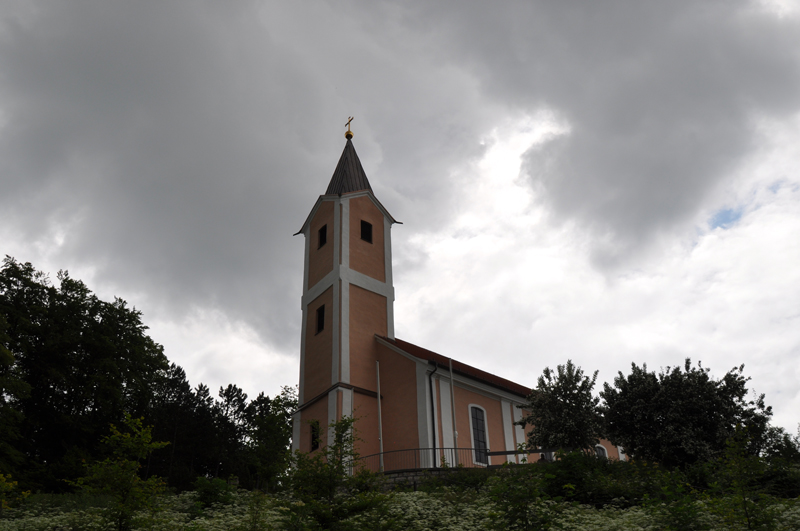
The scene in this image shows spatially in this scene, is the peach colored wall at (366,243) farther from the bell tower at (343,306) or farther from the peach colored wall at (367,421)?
the peach colored wall at (367,421)

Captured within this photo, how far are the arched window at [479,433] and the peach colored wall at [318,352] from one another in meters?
6.41

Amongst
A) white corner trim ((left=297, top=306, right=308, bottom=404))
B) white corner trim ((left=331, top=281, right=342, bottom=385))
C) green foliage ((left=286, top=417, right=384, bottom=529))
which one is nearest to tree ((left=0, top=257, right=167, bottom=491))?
white corner trim ((left=297, top=306, right=308, bottom=404))

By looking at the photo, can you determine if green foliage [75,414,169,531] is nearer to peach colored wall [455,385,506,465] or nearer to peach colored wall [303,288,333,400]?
peach colored wall [303,288,333,400]

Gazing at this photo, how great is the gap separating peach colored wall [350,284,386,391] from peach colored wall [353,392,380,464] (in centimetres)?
58

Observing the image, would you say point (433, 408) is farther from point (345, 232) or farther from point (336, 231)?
point (336, 231)

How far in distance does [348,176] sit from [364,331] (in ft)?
33.3

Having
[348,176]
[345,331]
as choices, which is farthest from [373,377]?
[348,176]

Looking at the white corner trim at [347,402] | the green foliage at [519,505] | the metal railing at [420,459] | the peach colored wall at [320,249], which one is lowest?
the green foliage at [519,505]

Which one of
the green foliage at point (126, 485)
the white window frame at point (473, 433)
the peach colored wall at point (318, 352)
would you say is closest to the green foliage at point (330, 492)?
the green foliage at point (126, 485)

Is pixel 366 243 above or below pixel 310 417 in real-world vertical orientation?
above

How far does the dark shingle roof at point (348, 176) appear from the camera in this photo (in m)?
32.0

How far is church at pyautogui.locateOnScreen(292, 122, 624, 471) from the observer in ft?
77.6

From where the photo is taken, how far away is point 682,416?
18.2m

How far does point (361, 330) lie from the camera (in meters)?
26.5
